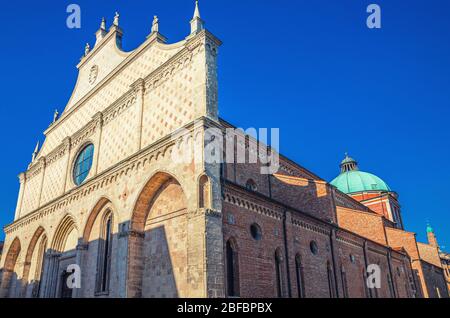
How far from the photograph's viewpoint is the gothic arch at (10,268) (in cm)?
2202

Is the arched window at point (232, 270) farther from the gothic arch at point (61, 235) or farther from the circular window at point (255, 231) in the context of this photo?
the gothic arch at point (61, 235)

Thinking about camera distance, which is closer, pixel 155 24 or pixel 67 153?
pixel 155 24

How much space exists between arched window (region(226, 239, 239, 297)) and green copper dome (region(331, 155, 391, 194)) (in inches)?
1235

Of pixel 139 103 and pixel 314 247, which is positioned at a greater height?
pixel 139 103

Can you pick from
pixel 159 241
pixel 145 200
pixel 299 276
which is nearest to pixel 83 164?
pixel 145 200

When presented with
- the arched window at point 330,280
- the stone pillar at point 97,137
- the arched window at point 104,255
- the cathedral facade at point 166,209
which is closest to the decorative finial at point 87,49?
the cathedral facade at point 166,209

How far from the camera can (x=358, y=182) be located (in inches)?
1630

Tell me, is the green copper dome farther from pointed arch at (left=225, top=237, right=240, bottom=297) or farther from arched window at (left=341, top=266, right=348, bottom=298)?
pointed arch at (left=225, top=237, right=240, bottom=297)

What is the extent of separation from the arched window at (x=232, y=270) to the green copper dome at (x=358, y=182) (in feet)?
103

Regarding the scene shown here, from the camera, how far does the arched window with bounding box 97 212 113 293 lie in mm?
15172

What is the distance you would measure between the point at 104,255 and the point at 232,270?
6.50 meters

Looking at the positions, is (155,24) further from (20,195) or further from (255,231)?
(20,195)
